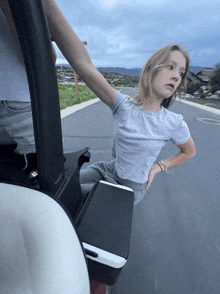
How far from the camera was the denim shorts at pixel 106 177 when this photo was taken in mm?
1000

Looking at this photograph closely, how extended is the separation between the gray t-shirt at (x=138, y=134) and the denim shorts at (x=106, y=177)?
0.04 m

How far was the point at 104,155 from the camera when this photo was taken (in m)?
3.14

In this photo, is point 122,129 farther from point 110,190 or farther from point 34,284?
point 34,284

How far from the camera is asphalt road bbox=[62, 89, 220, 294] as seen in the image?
1227 millimetres

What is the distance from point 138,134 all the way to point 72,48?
48cm

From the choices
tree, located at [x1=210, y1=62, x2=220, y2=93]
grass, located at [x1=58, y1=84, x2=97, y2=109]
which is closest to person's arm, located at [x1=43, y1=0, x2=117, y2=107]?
grass, located at [x1=58, y1=84, x2=97, y2=109]

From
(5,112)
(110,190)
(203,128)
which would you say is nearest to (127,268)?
(110,190)

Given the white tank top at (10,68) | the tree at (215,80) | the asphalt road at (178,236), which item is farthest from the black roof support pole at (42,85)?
the tree at (215,80)

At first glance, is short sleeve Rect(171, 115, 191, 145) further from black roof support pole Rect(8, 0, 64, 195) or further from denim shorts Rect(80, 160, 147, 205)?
black roof support pole Rect(8, 0, 64, 195)

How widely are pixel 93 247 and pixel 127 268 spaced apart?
925 millimetres

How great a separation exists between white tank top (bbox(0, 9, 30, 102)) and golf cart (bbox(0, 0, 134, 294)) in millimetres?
158

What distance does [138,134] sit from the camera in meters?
0.92

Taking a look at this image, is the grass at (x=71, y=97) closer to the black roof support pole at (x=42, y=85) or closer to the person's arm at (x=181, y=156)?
the person's arm at (x=181, y=156)

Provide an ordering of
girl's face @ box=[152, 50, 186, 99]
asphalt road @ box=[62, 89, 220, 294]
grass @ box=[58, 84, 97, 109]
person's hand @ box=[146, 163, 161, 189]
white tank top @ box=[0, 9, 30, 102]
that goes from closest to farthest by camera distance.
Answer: white tank top @ box=[0, 9, 30, 102] < girl's face @ box=[152, 50, 186, 99] < person's hand @ box=[146, 163, 161, 189] < asphalt road @ box=[62, 89, 220, 294] < grass @ box=[58, 84, 97, 109]
